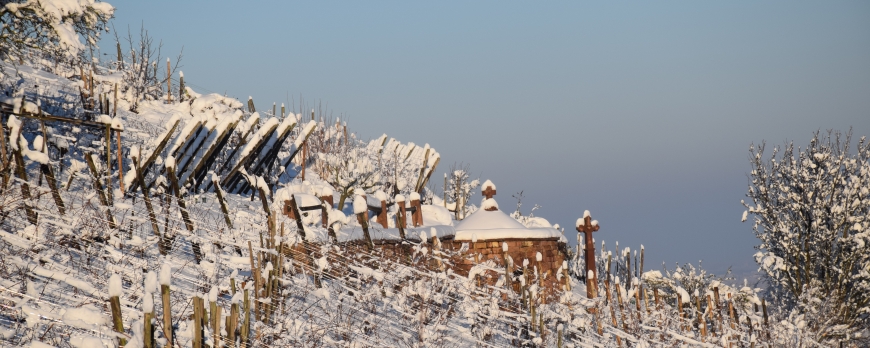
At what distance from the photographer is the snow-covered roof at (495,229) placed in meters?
9.91

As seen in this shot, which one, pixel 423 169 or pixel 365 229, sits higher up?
pixel 423 169

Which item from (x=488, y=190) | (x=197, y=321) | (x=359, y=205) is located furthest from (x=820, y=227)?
(x=197, y=321)

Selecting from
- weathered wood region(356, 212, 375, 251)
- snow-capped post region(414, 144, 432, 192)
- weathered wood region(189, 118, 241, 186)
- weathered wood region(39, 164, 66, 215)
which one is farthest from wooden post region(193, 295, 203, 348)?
snow-capped post region(414, 144, 432, 192)

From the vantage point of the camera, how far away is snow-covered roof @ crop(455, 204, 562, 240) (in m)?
9.91

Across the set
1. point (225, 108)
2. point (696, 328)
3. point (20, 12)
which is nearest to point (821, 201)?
point (696, 328)

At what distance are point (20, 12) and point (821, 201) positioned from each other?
14.6m

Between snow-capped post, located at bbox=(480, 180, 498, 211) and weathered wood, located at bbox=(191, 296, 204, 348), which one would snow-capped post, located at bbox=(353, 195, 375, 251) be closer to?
snow-capped post, located at bbox=(480, 180, 498, 211)

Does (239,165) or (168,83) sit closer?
(239,165)

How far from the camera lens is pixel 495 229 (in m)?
9.94

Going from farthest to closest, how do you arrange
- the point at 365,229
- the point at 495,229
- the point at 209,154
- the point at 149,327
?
the point at 495,229, the point at 209,154, the point at 365,229, the point at 149,327

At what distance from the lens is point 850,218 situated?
498 inches

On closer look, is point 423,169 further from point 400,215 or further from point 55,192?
point 55,192

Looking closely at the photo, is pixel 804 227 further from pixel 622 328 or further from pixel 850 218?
pixel 622 328

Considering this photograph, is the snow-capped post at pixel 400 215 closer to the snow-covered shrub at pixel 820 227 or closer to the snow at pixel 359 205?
the snow at pixel 359 205
